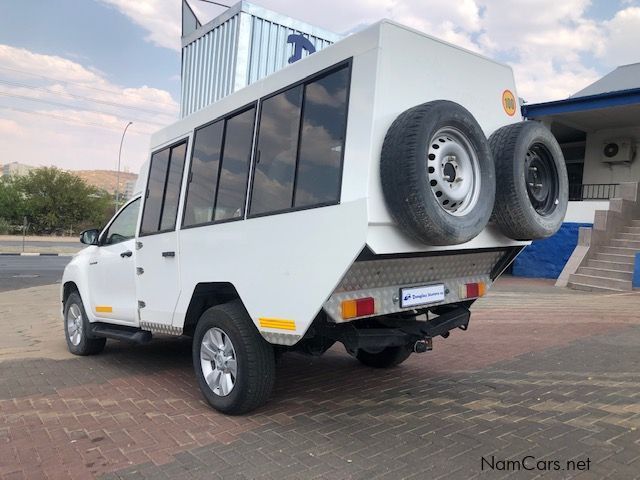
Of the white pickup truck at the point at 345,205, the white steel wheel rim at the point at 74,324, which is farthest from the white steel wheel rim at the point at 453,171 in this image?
the white steel wheel rim at the point at 74,324

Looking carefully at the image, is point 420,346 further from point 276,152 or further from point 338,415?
point 276,152

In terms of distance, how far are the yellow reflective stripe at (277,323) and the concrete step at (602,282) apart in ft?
34.9

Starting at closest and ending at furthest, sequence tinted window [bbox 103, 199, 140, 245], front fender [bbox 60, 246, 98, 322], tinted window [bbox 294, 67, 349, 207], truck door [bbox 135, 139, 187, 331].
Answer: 1. tinted window [bbox 294, 67, 349, 207]
2. truck door [bbox 135, 139, 187, 331]
3. tinted window [bbox 103, 199, 140, 245]
4. front fender [bbox 60, 246, 98, 322]

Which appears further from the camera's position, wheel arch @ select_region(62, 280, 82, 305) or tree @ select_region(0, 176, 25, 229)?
tree @ select_region(0, 176, 25, 229)

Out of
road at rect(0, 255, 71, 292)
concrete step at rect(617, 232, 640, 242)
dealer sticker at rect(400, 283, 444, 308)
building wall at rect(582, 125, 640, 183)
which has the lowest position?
road at rect(0, 255, 71, 292)

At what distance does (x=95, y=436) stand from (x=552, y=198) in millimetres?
3959

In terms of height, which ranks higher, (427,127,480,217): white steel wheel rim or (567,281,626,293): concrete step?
(427,127,480,217): white steel wheel rim

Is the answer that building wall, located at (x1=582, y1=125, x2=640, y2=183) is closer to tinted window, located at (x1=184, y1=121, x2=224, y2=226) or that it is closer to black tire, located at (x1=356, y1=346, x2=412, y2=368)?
black tire, located at (x1=356, y1=346, x2=412, y2=368)

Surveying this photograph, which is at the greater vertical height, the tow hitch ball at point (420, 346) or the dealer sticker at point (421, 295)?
the dealer sticker at point (421, 295)

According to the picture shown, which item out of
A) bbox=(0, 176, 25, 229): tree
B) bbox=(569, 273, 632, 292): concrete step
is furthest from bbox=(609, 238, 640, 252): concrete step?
bbox=(0, 176, 25, 229): tree

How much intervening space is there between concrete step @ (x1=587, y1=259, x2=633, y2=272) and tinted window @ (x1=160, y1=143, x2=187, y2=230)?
11.1 meters

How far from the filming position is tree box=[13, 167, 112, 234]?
46469mm

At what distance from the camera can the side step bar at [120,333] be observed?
17.3 feet

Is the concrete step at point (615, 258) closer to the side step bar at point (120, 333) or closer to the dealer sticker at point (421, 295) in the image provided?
the dealer sticker at point (421, 295)
